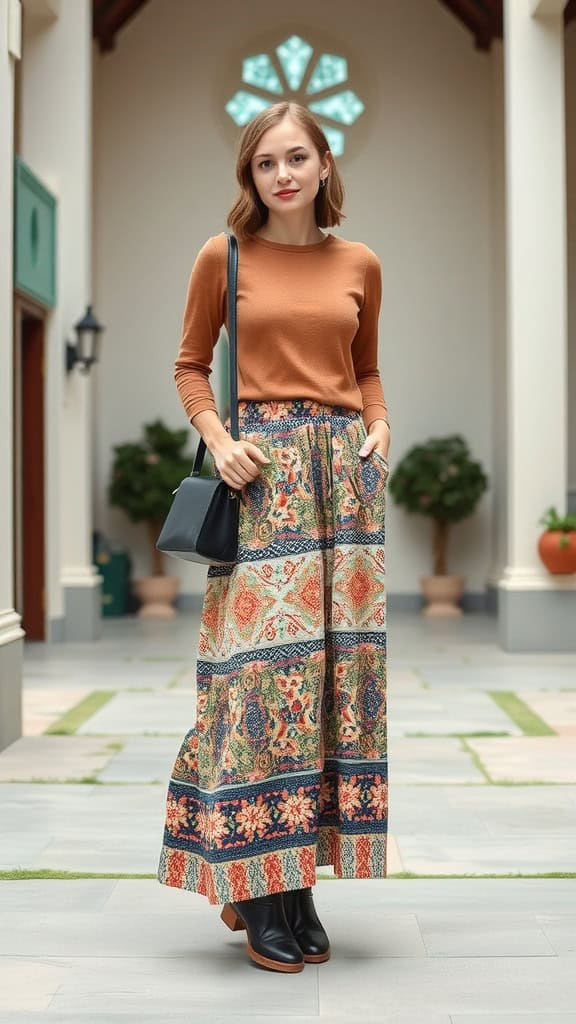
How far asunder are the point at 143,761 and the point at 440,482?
23.9 feet

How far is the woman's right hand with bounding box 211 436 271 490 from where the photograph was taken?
2.32 meters

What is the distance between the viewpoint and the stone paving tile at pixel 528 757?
14.1 feet

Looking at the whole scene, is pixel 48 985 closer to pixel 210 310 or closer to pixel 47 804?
pixel 210 310

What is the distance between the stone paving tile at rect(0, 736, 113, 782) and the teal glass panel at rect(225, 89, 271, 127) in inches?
343

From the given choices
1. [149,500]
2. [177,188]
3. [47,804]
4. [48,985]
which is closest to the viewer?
[48,985]

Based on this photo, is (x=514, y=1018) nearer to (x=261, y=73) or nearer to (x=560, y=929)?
(x=560, y=929)

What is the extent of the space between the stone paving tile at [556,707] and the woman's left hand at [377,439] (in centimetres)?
290

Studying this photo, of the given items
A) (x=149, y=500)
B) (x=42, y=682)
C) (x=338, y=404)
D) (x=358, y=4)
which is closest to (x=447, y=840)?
(x=338, y=404)

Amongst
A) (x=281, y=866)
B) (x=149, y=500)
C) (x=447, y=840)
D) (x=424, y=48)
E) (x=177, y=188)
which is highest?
(x=424, y=48)

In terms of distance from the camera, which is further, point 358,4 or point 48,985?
point 358,4

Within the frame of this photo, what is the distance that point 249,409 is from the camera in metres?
2.42

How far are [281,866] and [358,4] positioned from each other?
37.9 feet

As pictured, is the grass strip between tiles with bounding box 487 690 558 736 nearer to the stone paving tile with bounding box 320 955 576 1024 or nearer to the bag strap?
the stone paving tile with bounding box 320 955 576 1024

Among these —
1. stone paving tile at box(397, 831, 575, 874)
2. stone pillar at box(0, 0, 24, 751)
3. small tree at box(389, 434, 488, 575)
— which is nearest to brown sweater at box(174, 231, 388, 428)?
stone paving tile at box(397, 831, 575, 874)
